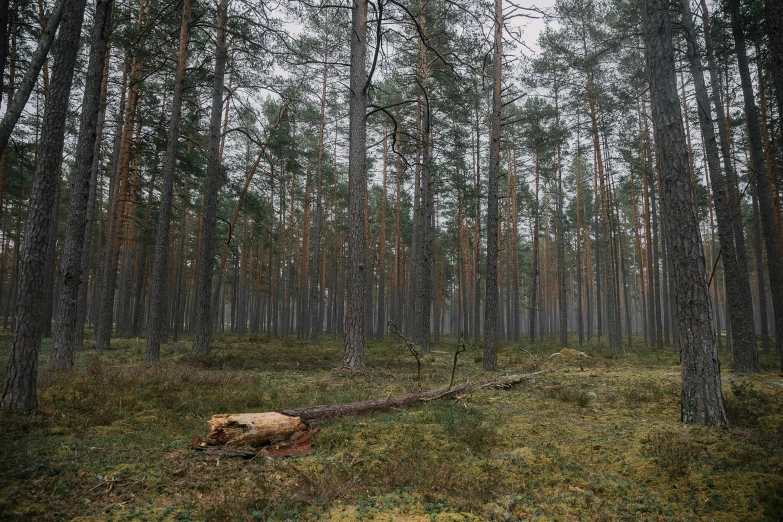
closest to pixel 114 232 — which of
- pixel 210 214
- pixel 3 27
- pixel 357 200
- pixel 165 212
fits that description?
pixel 210 214

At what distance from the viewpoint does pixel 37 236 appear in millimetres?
5625

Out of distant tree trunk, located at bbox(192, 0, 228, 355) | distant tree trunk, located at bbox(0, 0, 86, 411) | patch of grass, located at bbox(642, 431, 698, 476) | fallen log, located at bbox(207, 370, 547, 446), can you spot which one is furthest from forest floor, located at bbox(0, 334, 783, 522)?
distant tree trunk, located at bbox(192, 0, 228, 355)

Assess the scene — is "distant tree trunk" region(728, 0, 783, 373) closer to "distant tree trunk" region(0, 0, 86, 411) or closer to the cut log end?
the cut log end

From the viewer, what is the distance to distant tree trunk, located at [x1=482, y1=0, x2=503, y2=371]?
39.2 feet

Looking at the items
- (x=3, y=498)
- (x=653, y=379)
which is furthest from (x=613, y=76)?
(x=3, y=498)

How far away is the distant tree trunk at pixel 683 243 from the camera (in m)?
5.48

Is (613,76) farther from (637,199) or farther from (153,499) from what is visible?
(153,499)

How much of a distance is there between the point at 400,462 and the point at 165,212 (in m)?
10.5

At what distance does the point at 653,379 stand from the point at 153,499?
10629 millimetres

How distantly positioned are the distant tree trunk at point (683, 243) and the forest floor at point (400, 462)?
437mm

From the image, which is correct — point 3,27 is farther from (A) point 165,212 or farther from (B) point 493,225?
(B) point 493,225

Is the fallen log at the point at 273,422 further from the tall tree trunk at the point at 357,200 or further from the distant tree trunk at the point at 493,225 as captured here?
the distant tree trunk at the point at 493,225

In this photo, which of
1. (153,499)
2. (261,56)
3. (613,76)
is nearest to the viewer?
(153,499)

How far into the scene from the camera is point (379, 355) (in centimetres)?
1560
